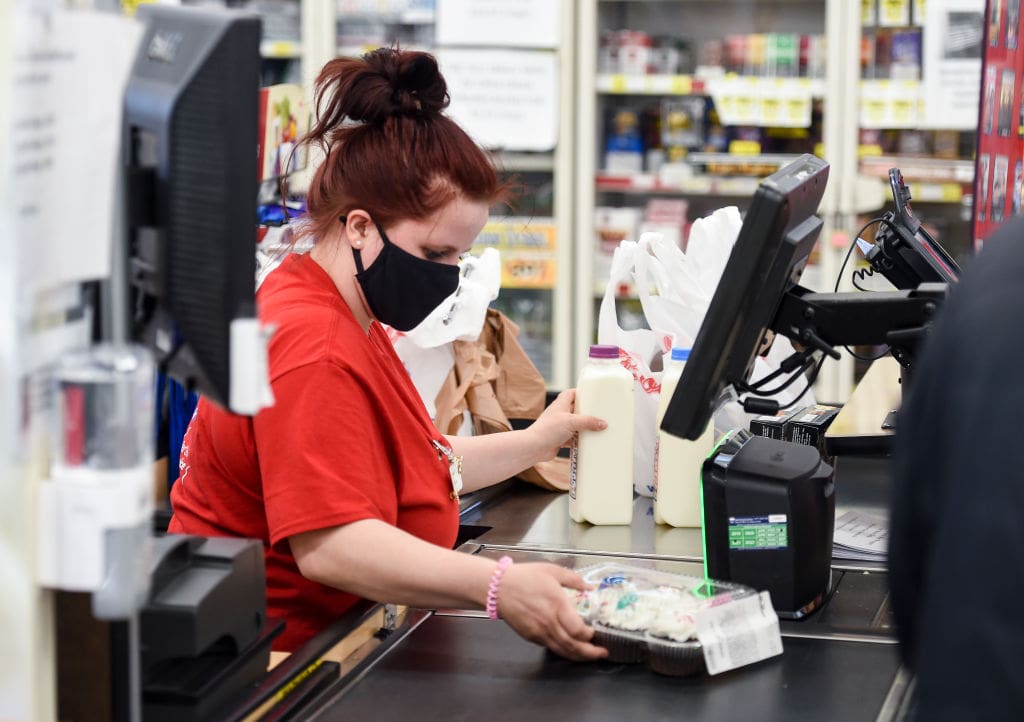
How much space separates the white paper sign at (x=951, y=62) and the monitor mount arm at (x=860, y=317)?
3.31 m

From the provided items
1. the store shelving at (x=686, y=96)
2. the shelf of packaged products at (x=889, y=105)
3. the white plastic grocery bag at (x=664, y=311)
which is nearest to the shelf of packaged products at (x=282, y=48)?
the store shelving at (x=686, y=96)

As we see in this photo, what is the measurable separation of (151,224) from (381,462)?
2.20 ft

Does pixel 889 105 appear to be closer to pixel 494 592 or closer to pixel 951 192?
pixel 951 192

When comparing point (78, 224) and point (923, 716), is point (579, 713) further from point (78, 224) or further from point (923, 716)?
point (78, 224)

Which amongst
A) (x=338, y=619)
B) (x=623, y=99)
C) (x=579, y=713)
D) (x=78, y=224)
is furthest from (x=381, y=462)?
(x=623, y=99)

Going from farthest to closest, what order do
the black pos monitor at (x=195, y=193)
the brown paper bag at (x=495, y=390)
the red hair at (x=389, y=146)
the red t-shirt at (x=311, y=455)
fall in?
1. the brown paper bag at (x=495, y=390)
2. the red hair at (x=389, y=146)
3. the red t-shirt at (x=311, y=455)
4. the black pos monitor at (x=195, y=193)

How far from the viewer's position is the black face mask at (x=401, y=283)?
1.76 meters

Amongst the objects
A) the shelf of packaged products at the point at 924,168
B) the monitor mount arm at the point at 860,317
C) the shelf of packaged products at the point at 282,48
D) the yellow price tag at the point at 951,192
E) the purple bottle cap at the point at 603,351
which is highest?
the shelf of packaged products at the point at 282,48

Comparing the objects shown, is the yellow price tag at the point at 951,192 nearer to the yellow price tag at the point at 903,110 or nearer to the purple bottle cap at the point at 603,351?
the yellow price tag at the point at 903,110

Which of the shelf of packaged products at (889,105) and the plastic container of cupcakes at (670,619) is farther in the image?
the shelf of packaged products at (889,105)

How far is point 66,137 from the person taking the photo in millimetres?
905

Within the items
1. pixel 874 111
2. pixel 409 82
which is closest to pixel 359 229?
pixel 409 82

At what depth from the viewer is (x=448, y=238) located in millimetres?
1796

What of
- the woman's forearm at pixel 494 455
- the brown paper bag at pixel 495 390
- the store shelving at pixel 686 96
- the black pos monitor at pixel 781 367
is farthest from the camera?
the store shelving at pixel 686 96
